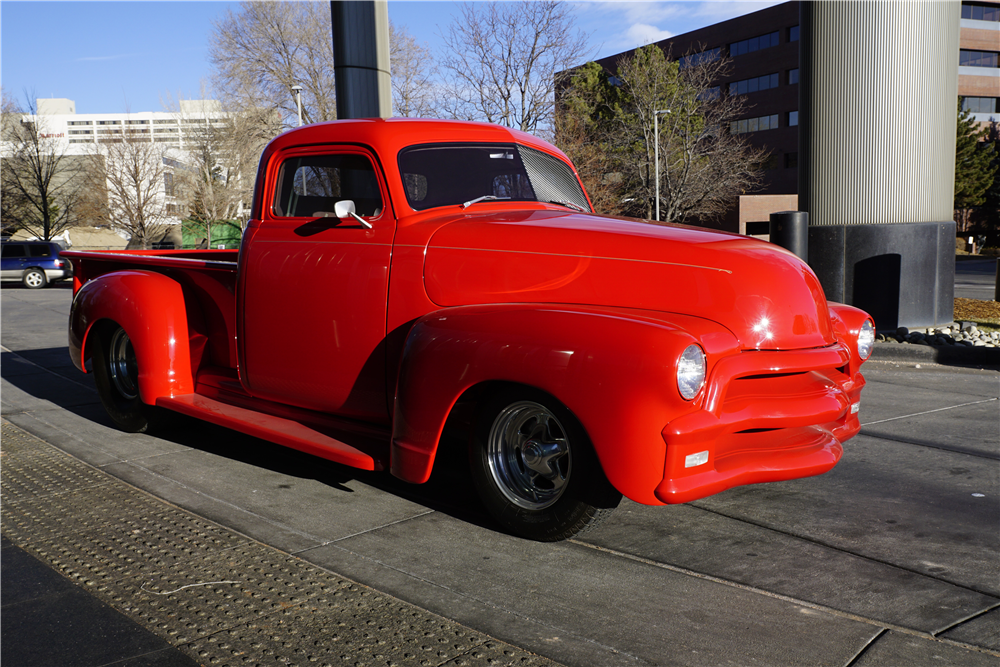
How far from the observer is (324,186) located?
4.74 metres

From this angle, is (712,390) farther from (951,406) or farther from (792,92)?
(792,92)

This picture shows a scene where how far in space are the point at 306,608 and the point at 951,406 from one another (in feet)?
18.0

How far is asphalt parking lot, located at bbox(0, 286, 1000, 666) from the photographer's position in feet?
9.13

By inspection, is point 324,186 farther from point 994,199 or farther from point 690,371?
point 994,199

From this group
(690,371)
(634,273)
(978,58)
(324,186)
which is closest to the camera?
(690,371)

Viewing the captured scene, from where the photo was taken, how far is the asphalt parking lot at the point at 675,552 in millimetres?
2783

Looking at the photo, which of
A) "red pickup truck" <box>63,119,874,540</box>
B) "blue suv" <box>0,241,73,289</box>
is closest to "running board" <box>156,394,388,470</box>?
"red pickup truck" <box>63,119,874,540</box>

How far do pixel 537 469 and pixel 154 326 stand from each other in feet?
10.0

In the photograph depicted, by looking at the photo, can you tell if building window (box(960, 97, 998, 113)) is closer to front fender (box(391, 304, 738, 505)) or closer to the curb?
the curb

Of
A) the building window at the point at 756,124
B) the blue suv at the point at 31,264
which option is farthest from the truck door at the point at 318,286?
the building window at the point at 756,124

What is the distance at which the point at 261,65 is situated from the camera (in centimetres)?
4097

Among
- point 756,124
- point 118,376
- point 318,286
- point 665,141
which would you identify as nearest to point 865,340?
point 318,286

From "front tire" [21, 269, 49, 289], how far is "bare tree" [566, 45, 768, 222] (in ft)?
73.5

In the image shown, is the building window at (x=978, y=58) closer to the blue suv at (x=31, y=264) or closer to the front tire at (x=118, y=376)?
the blue suv at (x=31, y=264)
